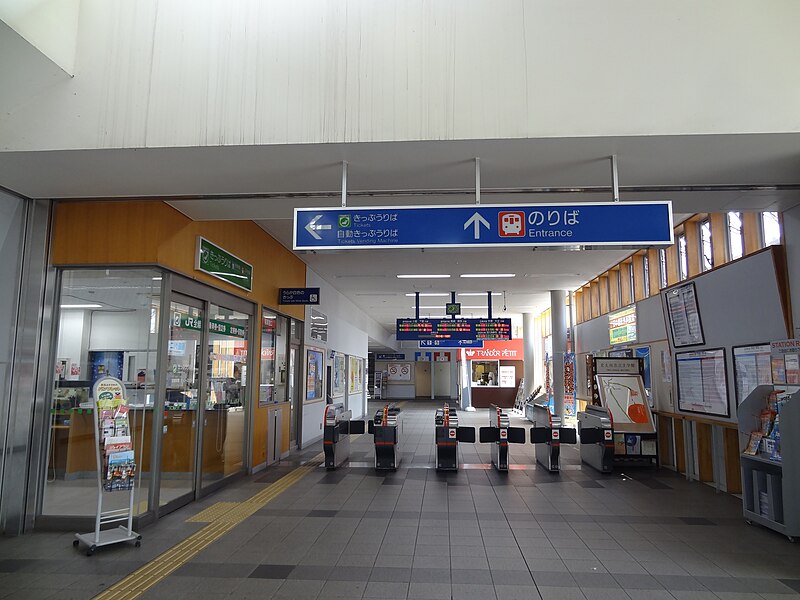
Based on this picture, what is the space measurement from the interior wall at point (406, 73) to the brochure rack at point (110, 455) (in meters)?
2.12

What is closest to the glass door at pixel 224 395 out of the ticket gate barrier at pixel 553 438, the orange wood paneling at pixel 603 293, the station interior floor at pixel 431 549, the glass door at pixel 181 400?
the glass door at pixel 181 400

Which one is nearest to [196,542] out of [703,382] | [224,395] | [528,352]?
[224,395]

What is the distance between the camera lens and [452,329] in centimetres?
1380

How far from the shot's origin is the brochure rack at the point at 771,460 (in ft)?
15.3

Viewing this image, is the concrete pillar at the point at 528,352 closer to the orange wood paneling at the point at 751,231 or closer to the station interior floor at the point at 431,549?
the station interior floor at the point at 431,549

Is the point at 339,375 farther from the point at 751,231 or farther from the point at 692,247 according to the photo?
the point at 751,231

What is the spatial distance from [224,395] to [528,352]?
44.9ft

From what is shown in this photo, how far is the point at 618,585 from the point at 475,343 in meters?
11.3

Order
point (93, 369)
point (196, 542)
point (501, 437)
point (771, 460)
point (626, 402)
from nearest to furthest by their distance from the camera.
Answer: point (196, 542) < point (771, 460) < point (93, 369) < point (501, 437) < point (626, 402)

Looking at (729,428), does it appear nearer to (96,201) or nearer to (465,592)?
(465,592)

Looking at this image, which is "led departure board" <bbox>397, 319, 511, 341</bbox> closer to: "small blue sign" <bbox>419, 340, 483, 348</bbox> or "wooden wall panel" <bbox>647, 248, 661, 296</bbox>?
"small blue sign" <bbox>419, 340, 483, 348</bbox>

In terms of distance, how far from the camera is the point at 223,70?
3912 mm

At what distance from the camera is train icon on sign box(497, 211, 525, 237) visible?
12.8 feet

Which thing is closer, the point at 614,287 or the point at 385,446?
the point at 385,446
